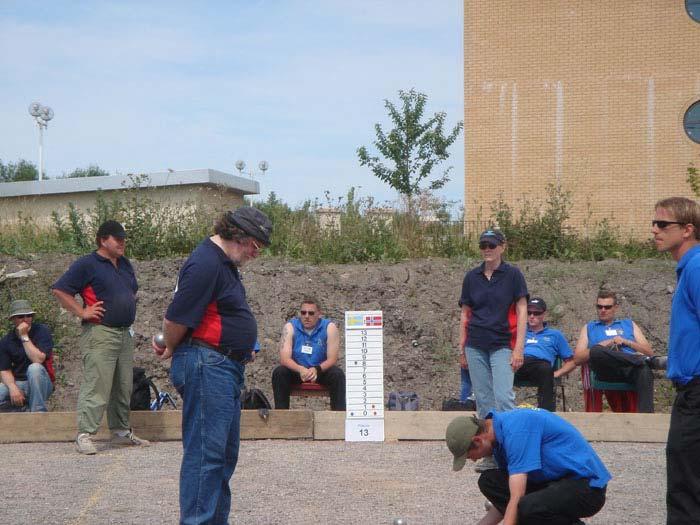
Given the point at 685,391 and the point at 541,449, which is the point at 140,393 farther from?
the point at 685,391

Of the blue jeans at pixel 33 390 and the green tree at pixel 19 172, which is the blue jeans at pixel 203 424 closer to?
the blue jeans at pixel 33 390

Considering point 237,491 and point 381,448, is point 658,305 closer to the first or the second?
point 381,448

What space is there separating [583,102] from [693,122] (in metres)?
2.32

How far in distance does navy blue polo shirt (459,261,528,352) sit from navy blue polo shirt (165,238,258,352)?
3180 mm

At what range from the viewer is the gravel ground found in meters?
5.91

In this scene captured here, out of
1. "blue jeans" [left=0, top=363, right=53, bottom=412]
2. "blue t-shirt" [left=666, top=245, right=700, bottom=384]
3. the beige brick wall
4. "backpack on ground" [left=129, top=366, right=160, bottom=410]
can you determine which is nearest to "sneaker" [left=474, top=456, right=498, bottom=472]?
"blue t-shirt" [left=666, top=245, right=700, bottom=384]

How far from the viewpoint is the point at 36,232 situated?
1753cm

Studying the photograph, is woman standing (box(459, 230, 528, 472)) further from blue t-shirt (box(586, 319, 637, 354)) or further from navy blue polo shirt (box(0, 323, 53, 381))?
navy blue polo shirt (box(0, 323, 53, 381))

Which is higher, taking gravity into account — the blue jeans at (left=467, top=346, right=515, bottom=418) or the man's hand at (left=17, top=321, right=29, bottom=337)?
the man's hand at (left=17, top=321, right=29, bottom=337)

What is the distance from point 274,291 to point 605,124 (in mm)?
9060

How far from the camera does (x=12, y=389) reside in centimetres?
930

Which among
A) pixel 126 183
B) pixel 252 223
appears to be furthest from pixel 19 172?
pixel 252 223

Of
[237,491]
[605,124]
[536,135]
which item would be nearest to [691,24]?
[605,124]

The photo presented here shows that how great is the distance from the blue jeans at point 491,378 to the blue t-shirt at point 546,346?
1926mm
